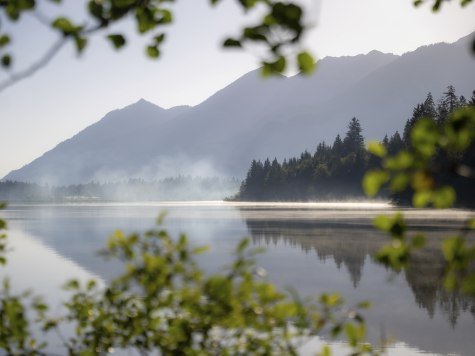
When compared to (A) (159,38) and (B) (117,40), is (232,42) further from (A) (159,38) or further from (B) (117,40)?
(A) (159,38)

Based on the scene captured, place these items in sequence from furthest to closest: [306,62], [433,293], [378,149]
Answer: [433,293]
[306,62]
[378,149]

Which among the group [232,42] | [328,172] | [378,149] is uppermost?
[328,172]

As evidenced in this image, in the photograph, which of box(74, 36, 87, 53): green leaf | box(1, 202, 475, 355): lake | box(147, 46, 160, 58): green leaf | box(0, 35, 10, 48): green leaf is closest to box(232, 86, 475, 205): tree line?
box(1, 202, 475, 355): lake

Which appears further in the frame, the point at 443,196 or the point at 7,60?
the point at 7,60

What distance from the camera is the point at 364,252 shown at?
29.3 m

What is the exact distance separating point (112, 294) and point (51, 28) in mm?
2386

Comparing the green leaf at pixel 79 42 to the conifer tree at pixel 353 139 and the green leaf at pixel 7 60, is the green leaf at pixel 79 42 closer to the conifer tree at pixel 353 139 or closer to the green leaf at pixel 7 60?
the green leaf at pixel 7 60

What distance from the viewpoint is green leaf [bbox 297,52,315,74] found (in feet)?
6.76

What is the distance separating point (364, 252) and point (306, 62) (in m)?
28.3

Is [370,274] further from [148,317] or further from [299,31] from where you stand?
[299,31]

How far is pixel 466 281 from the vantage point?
5.99 feet

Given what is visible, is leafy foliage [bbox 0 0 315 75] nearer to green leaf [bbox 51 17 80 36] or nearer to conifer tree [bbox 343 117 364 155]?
green leaf [bbox 51 17 80 36]

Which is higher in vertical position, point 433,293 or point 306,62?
point 306,62

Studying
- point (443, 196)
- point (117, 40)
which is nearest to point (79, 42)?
point (117, 40)
